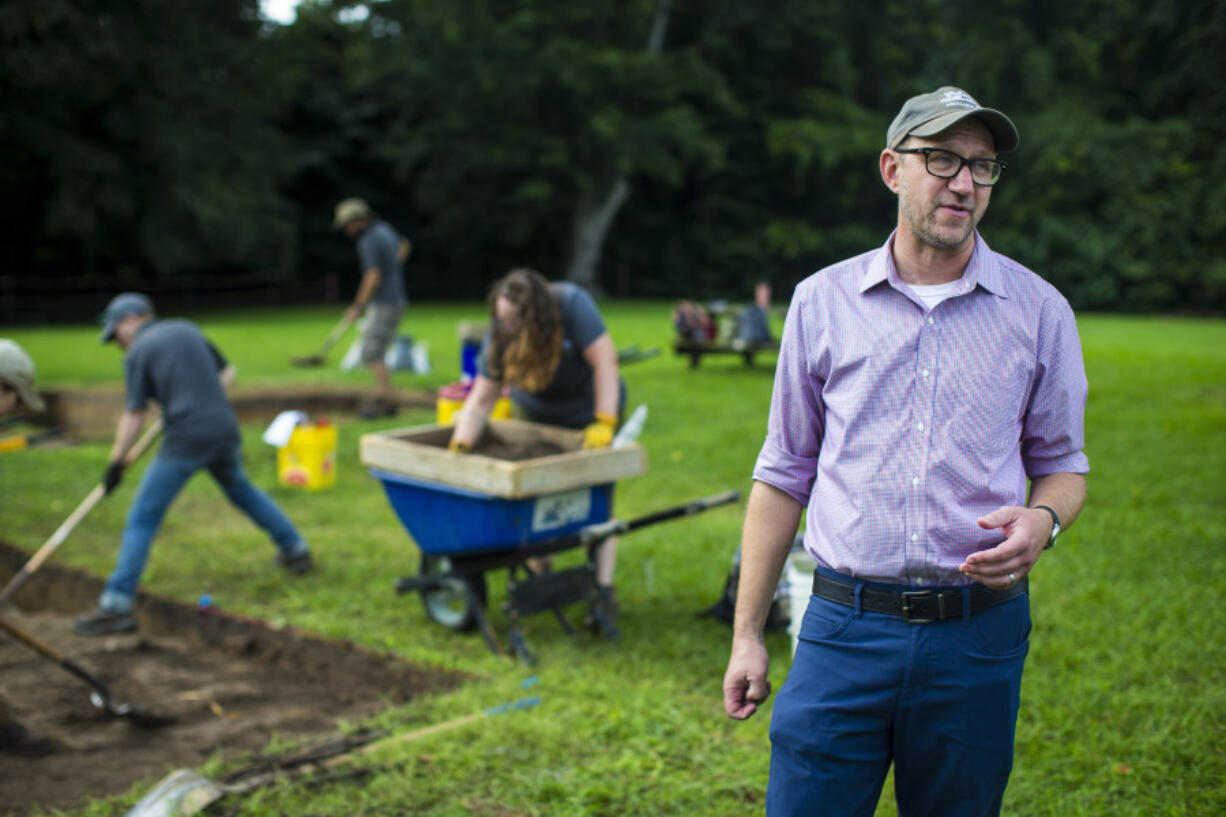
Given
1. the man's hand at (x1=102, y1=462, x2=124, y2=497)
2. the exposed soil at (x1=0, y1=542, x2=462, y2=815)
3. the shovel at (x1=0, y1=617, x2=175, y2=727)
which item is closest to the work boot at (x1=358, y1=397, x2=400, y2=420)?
the exposed soil at (x1=0, y1=542, x2=462, y2=815)

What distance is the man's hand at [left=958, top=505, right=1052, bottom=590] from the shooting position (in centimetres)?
181

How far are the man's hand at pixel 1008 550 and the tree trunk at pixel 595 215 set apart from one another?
2922cm

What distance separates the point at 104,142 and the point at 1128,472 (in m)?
24.1

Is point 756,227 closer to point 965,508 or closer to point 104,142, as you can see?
point 104,142

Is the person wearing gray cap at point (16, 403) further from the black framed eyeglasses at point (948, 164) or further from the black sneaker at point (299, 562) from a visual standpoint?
the black framed eyeglasses at point (948, 164)

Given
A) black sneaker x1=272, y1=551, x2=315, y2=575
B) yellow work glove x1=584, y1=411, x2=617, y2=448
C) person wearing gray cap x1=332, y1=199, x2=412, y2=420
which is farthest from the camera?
person wearing gray cap x1=332, y1=199, x2=412, y2=420

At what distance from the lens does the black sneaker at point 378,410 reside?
10297 mm

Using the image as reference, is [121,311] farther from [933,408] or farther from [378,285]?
[378,285]

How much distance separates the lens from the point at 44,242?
88.1ft

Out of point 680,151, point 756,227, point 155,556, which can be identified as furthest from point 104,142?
point 155,556

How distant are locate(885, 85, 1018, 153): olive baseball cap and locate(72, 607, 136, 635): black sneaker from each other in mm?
4595

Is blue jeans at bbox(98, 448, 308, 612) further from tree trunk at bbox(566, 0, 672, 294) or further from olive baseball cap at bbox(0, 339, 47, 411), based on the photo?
tree trunk at bbox(566, 0, 672, 294)

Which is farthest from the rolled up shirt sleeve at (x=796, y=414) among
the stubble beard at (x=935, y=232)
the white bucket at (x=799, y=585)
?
the white bucket at (x=799, y=585)

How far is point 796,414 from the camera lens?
2113 mm
